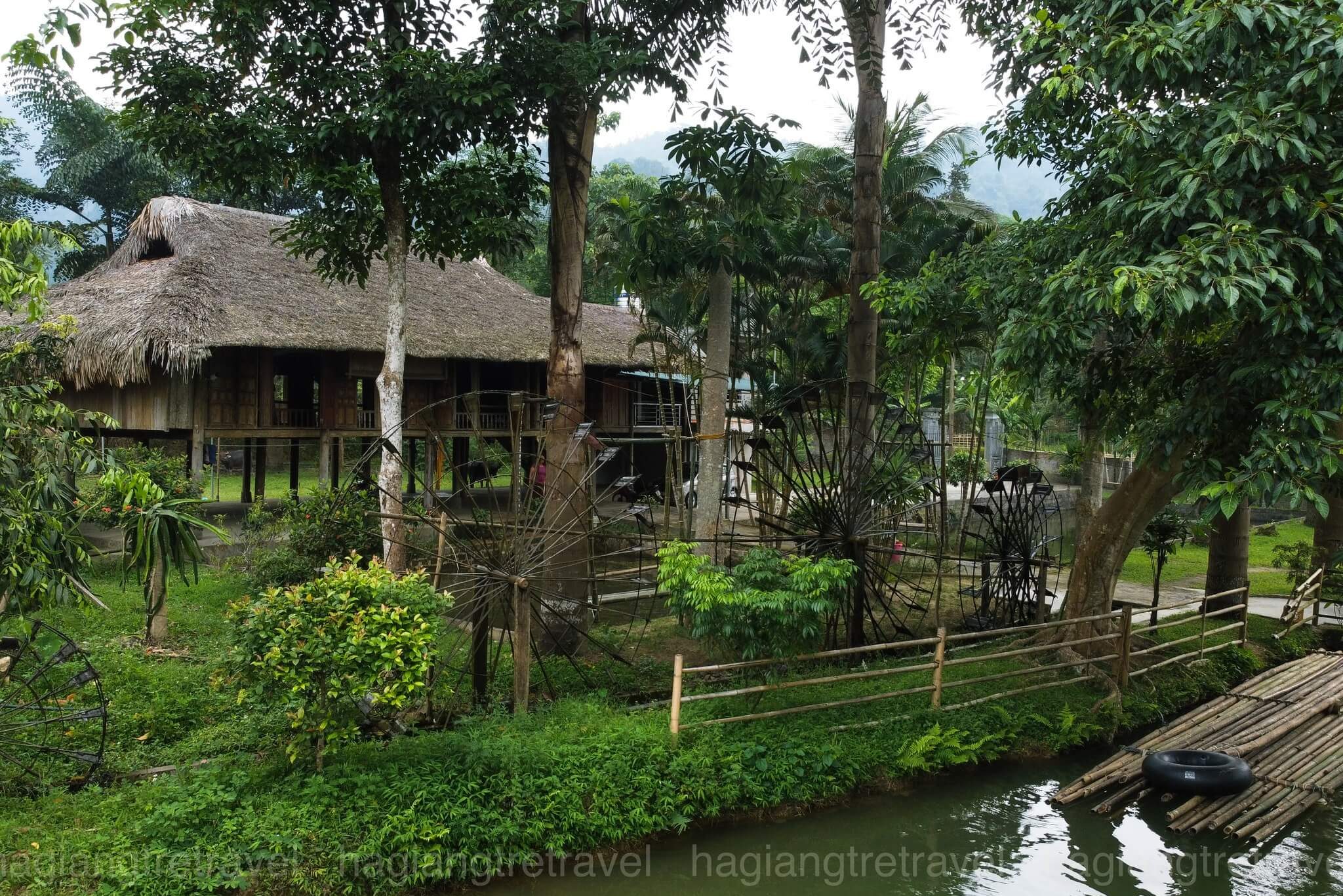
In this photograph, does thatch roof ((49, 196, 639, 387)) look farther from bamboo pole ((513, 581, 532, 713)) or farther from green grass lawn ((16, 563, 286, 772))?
bamboo pole ((513, 581, 532, 713))

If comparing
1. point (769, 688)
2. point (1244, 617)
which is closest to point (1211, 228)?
point (769, 688)

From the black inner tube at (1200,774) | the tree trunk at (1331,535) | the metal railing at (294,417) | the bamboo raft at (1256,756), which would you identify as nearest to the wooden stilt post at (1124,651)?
the bamboo raft at (1256,756)

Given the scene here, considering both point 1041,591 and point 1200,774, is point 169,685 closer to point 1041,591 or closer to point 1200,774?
point 1200,774

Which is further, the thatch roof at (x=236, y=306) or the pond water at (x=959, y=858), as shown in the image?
the thatch roof at (x=236, y=306)

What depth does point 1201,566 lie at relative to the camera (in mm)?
18141

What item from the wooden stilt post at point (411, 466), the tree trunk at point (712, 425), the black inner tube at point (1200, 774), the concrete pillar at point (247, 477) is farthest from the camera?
the concrete pillar at point (247, 477)

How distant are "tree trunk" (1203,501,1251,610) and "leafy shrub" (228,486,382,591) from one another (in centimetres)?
1088

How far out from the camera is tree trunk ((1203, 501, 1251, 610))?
41.9ft

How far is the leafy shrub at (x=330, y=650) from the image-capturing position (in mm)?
5738

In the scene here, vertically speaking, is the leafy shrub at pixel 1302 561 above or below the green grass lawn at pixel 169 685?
above

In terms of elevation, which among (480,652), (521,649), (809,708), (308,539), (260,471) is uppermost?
(260,471)

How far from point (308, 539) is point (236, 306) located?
22.3ft

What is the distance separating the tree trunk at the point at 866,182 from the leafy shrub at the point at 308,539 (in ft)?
18.9

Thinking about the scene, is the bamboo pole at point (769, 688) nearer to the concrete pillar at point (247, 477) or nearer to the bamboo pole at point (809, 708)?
the bamboo pole at point (809, 708)
